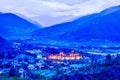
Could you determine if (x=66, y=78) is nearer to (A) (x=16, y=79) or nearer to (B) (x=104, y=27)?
(A) (x=16, y=79)

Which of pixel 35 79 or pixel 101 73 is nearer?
pixel 101 73

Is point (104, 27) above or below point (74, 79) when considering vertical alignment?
above

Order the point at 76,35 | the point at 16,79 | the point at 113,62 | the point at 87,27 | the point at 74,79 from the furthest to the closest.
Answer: the point at 87,27 < the point at 76,35 < the point at 113,62 < the point at 16,79 < the point at 74,79

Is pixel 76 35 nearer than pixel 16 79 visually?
No

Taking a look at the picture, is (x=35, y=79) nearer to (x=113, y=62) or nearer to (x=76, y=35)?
(x=113, y=62)

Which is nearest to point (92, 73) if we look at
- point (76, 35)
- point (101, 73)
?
point (101, 73)

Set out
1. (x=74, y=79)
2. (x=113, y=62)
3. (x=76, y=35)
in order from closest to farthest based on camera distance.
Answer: (x=74, y=79) < (x=113, y=62) < (x=76, y=35)

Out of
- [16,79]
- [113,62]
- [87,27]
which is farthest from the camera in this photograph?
[87,27]

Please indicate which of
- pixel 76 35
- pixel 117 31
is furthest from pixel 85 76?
pixel 117 31

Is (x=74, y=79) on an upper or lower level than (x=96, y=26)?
lower
